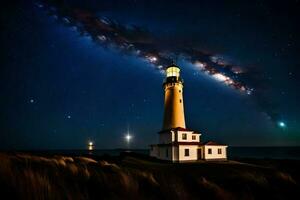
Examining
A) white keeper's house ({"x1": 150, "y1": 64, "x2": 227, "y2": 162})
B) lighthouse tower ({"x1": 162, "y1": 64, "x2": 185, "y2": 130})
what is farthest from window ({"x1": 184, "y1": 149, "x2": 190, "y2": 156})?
lighthouse tower ({"x1": 162, "y1": 64, "x2": 185, "y2": 130})

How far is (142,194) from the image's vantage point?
4082mm

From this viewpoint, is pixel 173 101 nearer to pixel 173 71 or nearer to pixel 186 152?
pixel 173 71

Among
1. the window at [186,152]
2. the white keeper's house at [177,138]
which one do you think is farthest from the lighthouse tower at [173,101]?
the window at [186,152]

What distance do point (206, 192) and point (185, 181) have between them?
0.80 metres

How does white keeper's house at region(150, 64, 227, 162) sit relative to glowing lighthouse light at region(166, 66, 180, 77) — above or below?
below

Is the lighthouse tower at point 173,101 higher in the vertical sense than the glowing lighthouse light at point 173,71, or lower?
lower

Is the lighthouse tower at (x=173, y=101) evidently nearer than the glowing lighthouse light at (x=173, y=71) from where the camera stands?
Yes

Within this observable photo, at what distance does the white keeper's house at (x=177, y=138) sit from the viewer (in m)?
29.2

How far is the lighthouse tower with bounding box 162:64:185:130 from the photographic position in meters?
33.3

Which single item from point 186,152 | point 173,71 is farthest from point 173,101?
point 186,152

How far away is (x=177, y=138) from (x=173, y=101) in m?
6.39

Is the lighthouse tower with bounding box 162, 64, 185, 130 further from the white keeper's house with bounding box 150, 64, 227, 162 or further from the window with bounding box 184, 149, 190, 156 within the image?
the window with bounding box 184, 149, 190, 156

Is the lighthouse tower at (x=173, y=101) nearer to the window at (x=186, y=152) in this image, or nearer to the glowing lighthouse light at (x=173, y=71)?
the glowing lighthouse light at (x=173, y=71)

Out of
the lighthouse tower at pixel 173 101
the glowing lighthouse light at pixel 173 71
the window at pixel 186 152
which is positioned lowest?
the window at pixel 186 152
